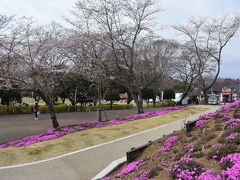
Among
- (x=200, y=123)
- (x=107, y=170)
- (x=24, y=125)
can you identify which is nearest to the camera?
(x=107, y=170)

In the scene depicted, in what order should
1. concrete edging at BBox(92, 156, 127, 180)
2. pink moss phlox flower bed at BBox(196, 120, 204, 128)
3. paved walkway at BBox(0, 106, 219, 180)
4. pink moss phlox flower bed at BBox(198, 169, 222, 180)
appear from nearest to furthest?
1. pink moss phlox flower bed at BBox(198, 169, 222, 180)
2. concrete edging at BBox(92, 156, 127, 180)
3. paved walkway at BBox(0, 106, 219, 180)
4. pink moss phlox flower bed at BBox(196, 120, 204, 128)

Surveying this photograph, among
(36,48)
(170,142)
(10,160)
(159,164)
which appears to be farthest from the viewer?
(36,48)

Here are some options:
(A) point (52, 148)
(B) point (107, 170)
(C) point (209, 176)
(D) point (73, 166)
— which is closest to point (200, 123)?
(B) point (107, 170)

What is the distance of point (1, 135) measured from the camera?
11492mm

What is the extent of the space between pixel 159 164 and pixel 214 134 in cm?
162

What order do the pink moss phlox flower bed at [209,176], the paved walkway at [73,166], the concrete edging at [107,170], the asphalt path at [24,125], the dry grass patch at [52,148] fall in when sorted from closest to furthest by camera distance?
the pink moss phlox flower bed at [209,176], the concrete edging at [107,170], the paved walkway at [73,166], the dry grass patch at [52,148], the asphalt path at [24,125]

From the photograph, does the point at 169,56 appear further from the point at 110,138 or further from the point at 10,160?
the point at 10,160

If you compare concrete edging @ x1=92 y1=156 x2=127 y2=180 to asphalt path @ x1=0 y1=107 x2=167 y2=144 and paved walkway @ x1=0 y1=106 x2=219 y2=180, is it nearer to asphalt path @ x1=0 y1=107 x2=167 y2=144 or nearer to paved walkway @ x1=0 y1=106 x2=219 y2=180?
paved walkway @ x1=0 y1=106 x2=219 y2=180

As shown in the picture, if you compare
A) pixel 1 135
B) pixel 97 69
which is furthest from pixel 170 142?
pixel 97 69

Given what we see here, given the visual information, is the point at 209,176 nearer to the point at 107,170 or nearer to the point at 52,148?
the point at 107,170

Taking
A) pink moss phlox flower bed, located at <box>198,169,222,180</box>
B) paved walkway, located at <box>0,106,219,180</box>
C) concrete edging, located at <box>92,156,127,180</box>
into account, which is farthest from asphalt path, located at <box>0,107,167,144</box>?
pink moss phlox flower bed, located at <box>198,169,222,180</box>

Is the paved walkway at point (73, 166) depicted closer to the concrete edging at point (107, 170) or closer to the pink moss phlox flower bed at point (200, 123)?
the concrete edging at point (107, 170)

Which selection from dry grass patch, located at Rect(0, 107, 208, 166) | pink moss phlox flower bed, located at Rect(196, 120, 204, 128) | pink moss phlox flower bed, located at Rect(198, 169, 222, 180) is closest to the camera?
pink moss phlox flower bed, located at Rect(198, 169, 222, 180)

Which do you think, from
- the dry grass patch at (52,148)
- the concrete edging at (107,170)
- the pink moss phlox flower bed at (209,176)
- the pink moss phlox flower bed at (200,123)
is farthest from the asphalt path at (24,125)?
the pink moss phlox flower bed at (209,176)
